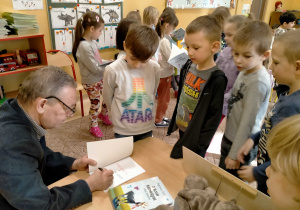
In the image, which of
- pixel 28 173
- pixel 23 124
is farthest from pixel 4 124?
pixel 28 173

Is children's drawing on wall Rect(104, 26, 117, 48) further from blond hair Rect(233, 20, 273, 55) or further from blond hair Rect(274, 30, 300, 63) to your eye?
blond hair Rect(274, 30, 300, 63)

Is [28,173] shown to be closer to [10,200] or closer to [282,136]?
[10,200]

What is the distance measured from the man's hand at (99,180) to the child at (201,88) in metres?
0.36

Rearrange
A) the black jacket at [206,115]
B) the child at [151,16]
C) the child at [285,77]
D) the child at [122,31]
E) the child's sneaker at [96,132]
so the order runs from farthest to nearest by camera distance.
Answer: the child at [151,16], the child's sneaker at [96,132], the child at [122,31], the black jacket at [206,115], the child at [285,77]

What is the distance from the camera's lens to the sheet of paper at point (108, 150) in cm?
102

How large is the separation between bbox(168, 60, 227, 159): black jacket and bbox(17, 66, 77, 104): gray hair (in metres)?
0.64

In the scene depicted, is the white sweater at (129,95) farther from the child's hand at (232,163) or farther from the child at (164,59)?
the child at (164,59)

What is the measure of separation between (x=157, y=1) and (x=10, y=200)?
3.98m

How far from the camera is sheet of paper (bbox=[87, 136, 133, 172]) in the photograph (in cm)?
102

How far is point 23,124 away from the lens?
792 millimetres

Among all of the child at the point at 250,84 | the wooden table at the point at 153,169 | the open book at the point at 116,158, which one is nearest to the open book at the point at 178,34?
the child at the point at 250,84

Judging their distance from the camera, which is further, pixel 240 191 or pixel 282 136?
pixel 240 191

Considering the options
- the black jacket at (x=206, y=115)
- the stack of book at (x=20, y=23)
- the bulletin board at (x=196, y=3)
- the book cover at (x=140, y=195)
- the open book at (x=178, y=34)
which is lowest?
the book cover at (x=140, y=195)

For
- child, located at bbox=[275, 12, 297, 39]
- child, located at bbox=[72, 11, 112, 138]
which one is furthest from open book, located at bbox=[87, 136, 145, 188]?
child, located at bbox=[275, 12, 297, 39]
